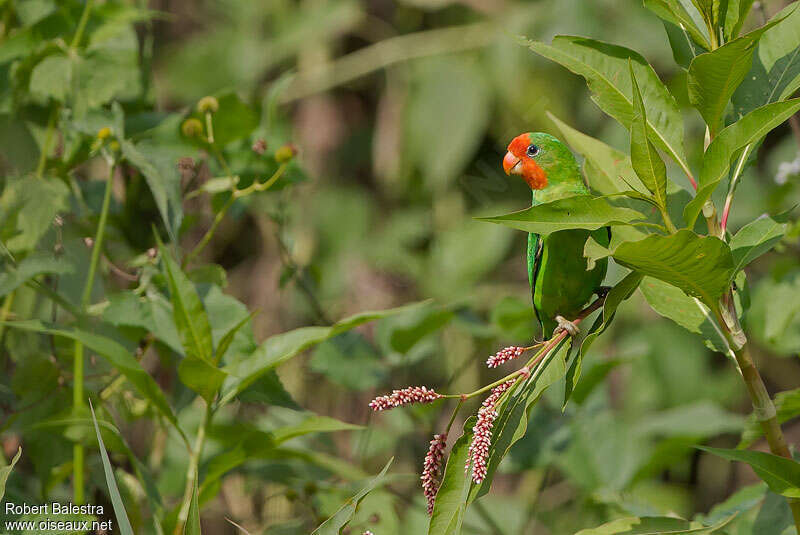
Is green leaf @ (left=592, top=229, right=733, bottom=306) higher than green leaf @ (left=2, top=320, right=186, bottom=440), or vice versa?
green leaf @ (left=592, top=229, right=733, bottom=306)

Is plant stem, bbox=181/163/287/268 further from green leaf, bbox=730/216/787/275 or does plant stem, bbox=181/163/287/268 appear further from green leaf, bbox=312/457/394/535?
green leaf, bbox=730/216/787/275

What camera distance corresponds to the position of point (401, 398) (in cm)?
100

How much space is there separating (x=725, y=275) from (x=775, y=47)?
37cm

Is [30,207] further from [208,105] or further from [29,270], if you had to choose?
[208,105]

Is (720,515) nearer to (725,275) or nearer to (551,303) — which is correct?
(551,303)

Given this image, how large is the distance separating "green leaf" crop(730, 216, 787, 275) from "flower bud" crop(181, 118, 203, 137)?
987 millimetres

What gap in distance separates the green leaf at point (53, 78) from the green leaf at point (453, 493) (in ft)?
Result: 3.35

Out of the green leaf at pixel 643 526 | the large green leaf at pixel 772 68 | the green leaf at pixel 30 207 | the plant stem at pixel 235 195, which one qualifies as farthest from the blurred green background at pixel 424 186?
the large green leaf at pixel 772 68

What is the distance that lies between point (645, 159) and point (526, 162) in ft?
1.97

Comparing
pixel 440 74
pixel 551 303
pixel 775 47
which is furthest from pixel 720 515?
pixel 440 74

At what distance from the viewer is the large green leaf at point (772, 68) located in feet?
3.75

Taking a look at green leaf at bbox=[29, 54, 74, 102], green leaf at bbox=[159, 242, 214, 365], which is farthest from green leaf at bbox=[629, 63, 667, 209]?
green leaf at bbox=[29, 54, 74, 102]

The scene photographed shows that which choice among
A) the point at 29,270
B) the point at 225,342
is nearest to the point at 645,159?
the point at 225,342

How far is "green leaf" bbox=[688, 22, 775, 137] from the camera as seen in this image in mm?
999
